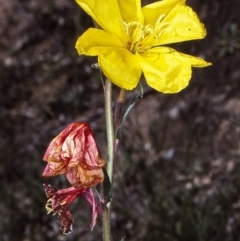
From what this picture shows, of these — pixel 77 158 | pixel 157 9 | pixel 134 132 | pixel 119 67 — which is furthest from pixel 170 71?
pixel 134 132

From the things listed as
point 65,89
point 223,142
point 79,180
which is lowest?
point 223,142

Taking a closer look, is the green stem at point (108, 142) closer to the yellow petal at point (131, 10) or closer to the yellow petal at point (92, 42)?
the yellow petal at point (92, 42)

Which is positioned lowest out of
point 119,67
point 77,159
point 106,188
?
point 106,188

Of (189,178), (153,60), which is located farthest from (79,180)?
(189,178)

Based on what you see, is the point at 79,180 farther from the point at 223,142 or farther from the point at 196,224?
the point at 223,142

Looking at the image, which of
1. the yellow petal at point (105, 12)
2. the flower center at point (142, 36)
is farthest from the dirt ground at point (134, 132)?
the yellow petal at point (105, 12)

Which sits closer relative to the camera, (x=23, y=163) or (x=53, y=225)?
(x=53, y=225)

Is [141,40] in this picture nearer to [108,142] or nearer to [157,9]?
[157,9]
